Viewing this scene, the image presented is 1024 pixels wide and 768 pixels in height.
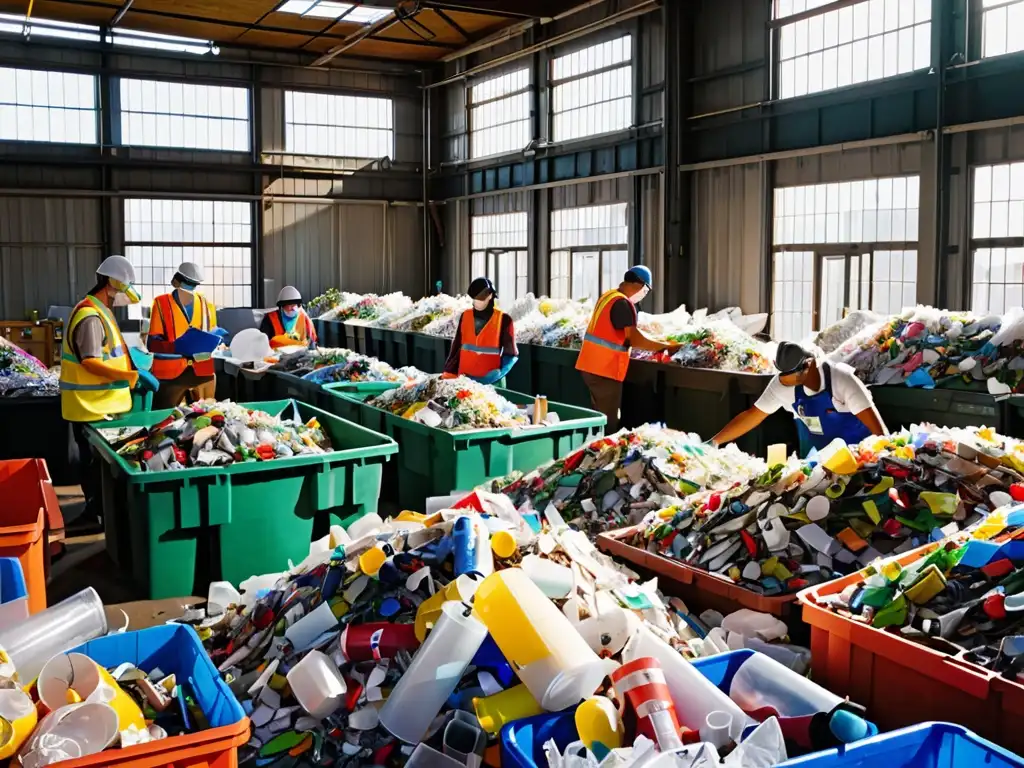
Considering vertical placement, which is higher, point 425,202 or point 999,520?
point 425,202

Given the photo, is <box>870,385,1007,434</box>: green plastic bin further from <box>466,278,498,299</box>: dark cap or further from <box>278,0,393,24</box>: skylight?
<box>278,0,393,24</box>: skylight

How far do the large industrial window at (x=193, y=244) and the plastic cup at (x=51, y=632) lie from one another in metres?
17.6

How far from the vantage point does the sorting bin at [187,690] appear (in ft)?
7.30

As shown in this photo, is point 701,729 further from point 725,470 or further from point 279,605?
point 725,470

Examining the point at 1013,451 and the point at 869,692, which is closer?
the point at 869,692

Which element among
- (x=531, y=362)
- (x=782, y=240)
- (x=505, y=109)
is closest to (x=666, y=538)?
(x=531, y=362)

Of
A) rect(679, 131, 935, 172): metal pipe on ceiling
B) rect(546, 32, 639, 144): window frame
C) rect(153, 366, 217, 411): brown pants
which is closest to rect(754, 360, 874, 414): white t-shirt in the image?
rect(153, 366, 217, 411): brown pants

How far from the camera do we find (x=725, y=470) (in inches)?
214

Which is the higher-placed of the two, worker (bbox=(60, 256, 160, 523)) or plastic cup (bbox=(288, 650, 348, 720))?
worker (bbox=(60, 256, 160, 523))

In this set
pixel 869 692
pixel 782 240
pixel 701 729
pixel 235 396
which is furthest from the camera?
pixel 782 240

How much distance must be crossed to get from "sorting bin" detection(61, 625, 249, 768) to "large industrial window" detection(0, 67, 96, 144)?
18.8 m

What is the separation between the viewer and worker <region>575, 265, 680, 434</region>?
8141 mm

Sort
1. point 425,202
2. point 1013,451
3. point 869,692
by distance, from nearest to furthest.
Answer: point 869,692 < point 1013,451 < point 425,202

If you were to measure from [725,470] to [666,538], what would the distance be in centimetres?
129
